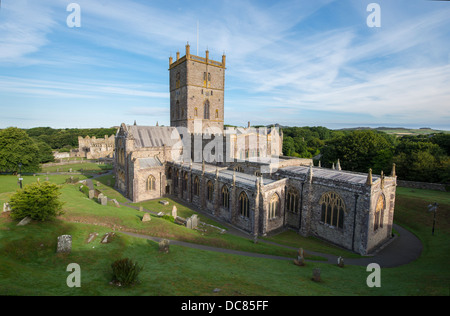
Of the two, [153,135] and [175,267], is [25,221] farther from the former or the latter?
[153,135]

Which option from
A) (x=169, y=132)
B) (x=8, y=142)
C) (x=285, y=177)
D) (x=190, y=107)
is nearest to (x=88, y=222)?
(x=285, y=177)

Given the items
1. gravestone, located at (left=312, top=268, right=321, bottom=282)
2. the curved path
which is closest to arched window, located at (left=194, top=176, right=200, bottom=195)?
the curved path

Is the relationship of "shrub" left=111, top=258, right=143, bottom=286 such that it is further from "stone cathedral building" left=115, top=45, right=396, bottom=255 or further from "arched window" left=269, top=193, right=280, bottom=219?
"arched window" left=269, top=193, right=280, bottom=219

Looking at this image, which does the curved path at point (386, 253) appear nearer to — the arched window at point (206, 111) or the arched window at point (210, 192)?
the arched window at point (210, 192)

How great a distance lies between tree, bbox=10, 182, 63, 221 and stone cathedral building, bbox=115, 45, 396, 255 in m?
16.9

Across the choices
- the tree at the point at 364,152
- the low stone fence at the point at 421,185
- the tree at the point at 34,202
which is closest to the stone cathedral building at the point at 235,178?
the tree at the point at 34,202

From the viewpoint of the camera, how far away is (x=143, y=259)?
1566 cm

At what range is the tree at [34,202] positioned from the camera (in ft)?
56.9

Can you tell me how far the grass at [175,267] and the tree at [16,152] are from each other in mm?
38186

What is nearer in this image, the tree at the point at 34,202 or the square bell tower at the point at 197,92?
the tree at the point at 34,202

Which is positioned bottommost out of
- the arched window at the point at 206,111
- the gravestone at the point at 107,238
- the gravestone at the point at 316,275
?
the gravestone at the point at 316,275

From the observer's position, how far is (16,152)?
48156 mm

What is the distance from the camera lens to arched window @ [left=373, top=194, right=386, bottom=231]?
873 inches

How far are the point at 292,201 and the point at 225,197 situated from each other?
27.0 ft
